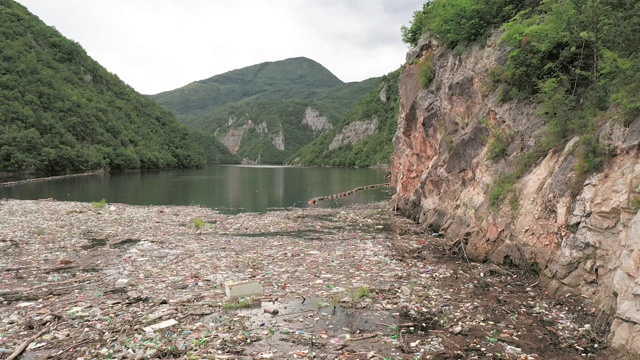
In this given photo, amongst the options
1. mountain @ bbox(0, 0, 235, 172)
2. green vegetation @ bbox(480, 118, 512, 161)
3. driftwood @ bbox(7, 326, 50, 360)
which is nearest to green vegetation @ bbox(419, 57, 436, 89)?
green vegetation @ bbox(480, 118, 512, 161)

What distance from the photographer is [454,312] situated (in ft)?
31.3

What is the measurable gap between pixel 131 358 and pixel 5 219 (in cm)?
2141

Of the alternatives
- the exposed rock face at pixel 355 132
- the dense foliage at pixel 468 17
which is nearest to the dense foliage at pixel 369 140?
the exposed rock face at pixel 355 132

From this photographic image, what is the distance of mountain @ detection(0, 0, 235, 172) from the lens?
61.7 meters

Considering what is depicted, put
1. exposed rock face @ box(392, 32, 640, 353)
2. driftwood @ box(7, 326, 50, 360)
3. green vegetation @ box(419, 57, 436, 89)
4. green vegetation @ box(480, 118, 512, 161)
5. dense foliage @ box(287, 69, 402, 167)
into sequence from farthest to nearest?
dense foliage @ box(287, 69, 402, 167), green vegetation @ box(419, 57, 436, 89), green vegetation @ box(480, 118, 512, 161), exposed rock face @ box(392, 32, 640, 353), driftwood @ box(7, 326, 50, 360)

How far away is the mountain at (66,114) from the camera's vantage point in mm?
61719

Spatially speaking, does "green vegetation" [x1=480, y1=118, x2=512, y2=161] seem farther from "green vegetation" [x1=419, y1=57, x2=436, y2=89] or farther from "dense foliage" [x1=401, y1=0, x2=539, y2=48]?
"green vegetation" [x1=419, y1=57, x2=436, y2=89]

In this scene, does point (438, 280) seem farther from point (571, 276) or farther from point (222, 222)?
point (222, 222)

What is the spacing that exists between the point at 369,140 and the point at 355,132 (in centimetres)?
2053

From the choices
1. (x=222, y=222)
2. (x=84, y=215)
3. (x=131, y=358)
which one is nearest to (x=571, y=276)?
(x=131, y=358)

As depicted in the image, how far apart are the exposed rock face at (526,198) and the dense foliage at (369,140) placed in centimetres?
10101

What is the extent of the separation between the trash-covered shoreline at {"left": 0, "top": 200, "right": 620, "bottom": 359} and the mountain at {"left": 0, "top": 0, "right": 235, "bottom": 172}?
173ft

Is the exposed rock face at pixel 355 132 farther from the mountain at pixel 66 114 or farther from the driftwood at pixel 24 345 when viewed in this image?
the driftwood at pixel 24 345

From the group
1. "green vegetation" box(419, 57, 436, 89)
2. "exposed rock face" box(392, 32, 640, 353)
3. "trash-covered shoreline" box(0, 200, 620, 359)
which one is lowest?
"trash-covered shoreline" box(0, 200, 620, 359)
